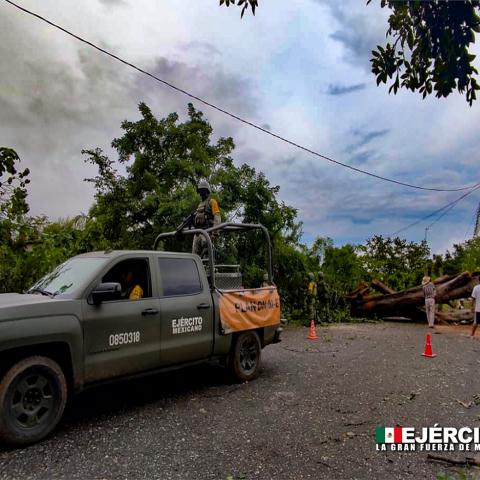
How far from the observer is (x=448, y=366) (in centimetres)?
834

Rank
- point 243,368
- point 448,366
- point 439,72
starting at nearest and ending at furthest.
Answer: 1. point 439,72
2. point 243,368
3. point 448,366

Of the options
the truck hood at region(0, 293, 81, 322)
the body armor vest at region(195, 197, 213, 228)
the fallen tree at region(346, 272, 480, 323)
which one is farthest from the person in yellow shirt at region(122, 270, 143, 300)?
the fallen tree at region(346, 272, 480, 323)

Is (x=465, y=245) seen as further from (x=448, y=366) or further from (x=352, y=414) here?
(x=352, y=414)

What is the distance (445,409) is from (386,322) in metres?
11.9

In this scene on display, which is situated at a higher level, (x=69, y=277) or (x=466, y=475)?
(x=69, y=277)

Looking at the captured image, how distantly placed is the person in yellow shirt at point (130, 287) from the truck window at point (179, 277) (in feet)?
1.06

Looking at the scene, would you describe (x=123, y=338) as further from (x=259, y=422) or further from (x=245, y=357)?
(x=245, y=357)

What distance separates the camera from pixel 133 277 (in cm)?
555

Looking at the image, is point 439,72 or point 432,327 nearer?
point 439,72

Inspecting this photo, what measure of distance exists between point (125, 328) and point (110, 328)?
0.66 feet

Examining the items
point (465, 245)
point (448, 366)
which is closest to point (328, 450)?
point (448, 366)

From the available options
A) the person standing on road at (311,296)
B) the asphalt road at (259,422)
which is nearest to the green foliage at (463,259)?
the person standing on road at (311,296)

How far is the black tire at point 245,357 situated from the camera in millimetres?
6504

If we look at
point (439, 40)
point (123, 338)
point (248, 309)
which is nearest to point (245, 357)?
point (248, 309)
